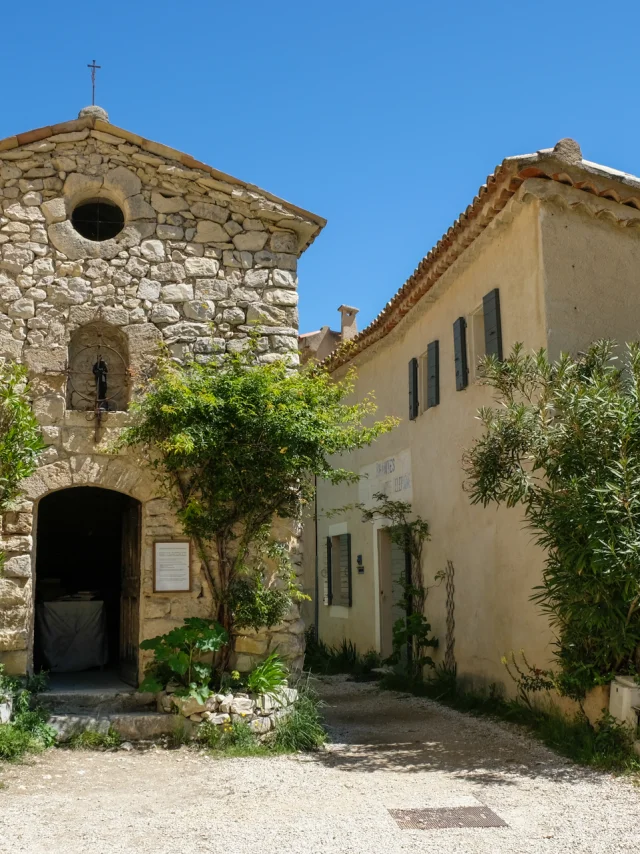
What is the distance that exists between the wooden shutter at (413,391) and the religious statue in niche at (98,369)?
189 inches

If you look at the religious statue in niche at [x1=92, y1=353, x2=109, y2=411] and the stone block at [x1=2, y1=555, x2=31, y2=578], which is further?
the religious statue in niche at [x1=92, y1=353, x2=109, y2=411]

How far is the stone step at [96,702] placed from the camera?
7.62 metres

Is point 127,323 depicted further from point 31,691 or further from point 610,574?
point 610,574

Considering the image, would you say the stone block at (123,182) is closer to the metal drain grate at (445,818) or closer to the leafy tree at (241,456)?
the leafy tree at (241,456)

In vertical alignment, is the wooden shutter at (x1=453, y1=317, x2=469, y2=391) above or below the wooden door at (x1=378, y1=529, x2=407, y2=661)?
above

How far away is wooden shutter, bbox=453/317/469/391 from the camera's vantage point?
10.3m

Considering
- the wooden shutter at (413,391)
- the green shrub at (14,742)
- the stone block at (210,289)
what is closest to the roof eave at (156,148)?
the stone block at (210,289)

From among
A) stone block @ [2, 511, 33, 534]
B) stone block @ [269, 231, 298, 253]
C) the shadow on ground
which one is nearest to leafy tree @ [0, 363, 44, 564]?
stone block @ [2, 511, 33, 534]

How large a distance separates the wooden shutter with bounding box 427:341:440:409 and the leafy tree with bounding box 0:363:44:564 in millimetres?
5355

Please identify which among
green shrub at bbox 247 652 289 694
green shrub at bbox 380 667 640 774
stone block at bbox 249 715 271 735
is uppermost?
green shrub at bbox 247 652 289 694

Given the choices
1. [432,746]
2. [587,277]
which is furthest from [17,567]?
[587,277]

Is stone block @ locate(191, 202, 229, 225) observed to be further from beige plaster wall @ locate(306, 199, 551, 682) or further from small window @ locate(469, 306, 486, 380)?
small window @ locate(469, 306, 486, 380)

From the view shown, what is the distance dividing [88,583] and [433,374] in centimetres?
546

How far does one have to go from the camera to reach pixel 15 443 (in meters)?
7.35
